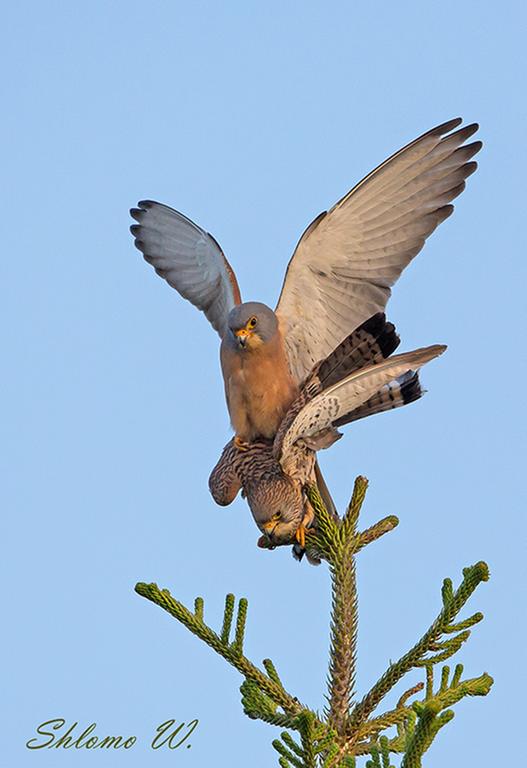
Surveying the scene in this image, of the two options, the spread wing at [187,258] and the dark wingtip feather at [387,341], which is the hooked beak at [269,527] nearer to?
the dark wingtip feather at [387,341]

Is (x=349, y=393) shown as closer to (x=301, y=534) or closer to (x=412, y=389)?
(x=412, y=389)

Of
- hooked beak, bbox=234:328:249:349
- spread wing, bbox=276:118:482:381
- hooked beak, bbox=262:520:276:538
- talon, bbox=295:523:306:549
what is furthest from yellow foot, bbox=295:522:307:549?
spread wing, bbox=276:118:482:381

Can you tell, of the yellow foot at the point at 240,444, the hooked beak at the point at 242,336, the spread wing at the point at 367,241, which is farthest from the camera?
the spread wing at the point at 367,241

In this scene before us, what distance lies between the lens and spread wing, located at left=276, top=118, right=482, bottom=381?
600cm

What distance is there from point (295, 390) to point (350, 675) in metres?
2.65

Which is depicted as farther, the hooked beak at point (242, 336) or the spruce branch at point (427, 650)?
the hooked beak at point (242, 336)

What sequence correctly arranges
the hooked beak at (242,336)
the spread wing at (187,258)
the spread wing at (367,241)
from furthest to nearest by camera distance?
the spread wing at (187,258) → the spread wing at (367,241) → the hooked beak at (242,336)

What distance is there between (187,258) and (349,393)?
113 inches

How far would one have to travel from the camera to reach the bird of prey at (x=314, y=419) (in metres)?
4.62

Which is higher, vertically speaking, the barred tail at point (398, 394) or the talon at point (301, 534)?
the barred tail at point (398, 394)

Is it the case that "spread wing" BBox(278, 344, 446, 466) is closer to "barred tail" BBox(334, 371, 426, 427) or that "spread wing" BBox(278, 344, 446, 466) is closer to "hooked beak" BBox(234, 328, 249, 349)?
"barred tail" BBox(334, 371, 426, 427)

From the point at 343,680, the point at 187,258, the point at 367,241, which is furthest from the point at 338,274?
the point at 343,680

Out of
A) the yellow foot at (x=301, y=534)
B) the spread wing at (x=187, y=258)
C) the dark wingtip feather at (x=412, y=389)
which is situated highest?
the spread wing at (x=187, y=258)

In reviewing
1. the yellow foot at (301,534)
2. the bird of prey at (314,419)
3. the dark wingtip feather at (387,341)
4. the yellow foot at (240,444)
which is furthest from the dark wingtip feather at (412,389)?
the yellow foot at (240,444)
